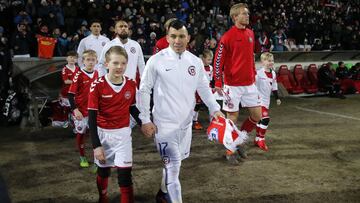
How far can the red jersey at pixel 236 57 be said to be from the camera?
253 inches

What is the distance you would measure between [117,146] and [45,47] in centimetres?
863

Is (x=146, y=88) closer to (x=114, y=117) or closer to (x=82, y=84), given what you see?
(x=114, y=117)

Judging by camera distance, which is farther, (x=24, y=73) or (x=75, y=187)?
(x=24, y=73)

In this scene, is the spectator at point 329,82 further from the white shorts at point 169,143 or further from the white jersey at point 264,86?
the white shorts at point 169,143

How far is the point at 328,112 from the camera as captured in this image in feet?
37.3

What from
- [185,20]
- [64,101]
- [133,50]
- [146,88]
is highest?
[185,20]

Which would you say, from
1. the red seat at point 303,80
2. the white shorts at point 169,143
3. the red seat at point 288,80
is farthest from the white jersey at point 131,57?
the red seat at point 303,80

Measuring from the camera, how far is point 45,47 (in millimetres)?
12000

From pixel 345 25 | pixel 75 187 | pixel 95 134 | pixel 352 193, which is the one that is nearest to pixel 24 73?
pixel 75 187

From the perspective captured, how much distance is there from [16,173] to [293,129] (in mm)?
5729

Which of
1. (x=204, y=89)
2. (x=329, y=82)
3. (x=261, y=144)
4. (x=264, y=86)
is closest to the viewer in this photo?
(x=204, y=89)

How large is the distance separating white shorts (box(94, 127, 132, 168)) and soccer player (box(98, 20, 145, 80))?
115 inches

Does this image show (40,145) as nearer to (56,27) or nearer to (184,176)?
(184,176)

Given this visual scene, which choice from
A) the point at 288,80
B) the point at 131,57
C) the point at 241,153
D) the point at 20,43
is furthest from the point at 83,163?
the point at 288,80
